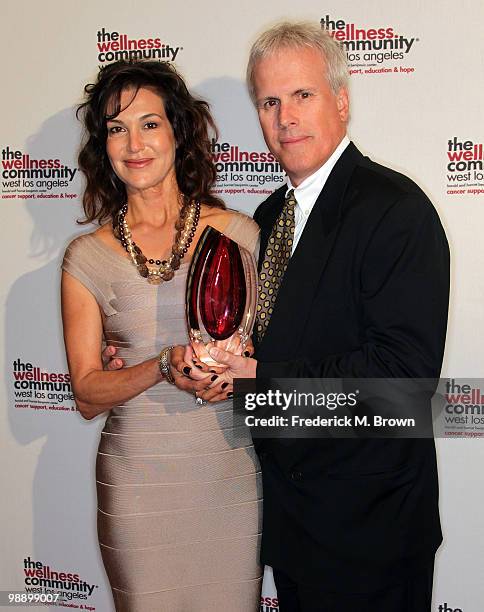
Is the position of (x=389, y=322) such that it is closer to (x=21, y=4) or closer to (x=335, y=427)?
(x=335, y=427)

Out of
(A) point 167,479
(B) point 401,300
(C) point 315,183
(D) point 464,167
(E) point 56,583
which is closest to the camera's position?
(B) point 401,300

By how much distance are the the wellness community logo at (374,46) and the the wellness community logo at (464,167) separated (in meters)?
0.26

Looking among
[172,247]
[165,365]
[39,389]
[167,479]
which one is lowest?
[167,479]

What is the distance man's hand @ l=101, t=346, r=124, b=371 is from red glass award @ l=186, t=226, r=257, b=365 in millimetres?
274

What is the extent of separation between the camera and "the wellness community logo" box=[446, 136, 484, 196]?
225 cm

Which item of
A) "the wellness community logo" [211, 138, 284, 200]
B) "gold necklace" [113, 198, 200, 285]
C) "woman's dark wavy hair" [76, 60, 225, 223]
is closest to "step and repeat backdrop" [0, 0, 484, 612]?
"the wellness community logo" [211, 138, 284, 200]

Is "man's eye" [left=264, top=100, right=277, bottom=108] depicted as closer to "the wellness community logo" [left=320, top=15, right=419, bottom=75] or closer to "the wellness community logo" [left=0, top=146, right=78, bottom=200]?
"the wellness community logo" [left=320, top=15, right=419, bottom=75]

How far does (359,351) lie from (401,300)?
0.44 ft

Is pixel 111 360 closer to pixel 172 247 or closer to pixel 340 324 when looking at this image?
pixel 172 247

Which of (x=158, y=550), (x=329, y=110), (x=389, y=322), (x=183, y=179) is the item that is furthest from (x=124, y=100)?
(x=158, y=550)

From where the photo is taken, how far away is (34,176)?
262 cm

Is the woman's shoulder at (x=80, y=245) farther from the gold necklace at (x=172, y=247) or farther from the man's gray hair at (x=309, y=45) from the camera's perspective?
the man's gray hair at (x=309, y=45)

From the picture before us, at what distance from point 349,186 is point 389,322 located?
32 centimetres

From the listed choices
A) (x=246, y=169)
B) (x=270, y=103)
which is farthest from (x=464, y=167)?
(x=270, y=103)
